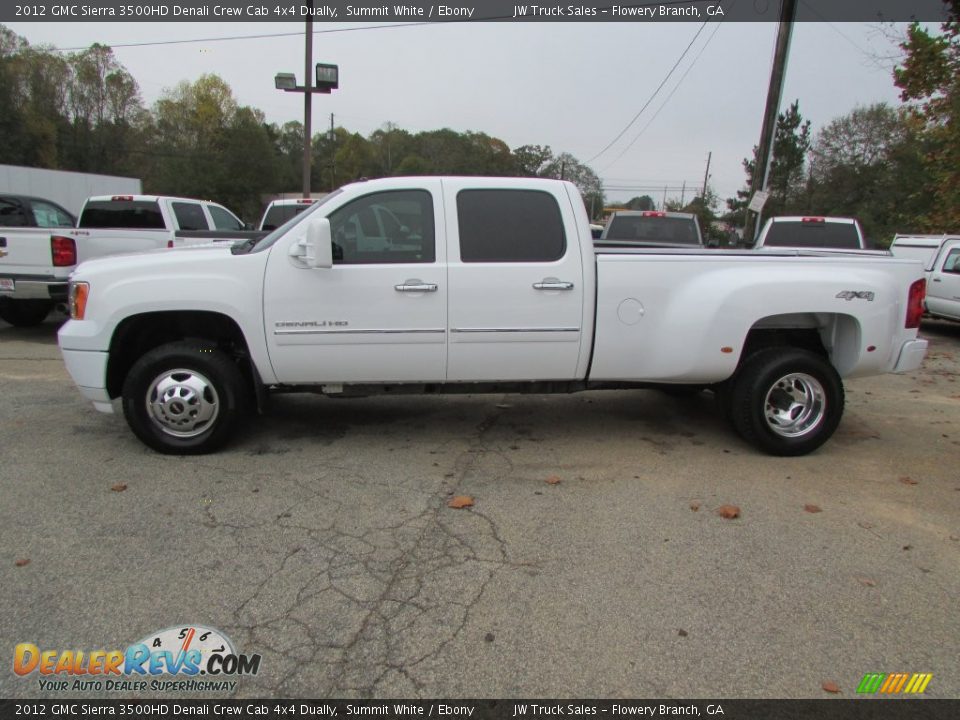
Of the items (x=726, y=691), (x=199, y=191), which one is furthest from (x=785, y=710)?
(x=199, y=191)

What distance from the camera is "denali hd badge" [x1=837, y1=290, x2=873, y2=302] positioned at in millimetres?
4633

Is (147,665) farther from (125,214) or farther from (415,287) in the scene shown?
(125,214)

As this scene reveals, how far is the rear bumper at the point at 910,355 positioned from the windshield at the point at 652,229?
6084 mm

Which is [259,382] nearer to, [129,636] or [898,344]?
[129,636]

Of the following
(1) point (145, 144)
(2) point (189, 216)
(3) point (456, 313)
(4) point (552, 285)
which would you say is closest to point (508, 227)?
(4) point (552, 285)

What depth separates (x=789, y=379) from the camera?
15.8 feet

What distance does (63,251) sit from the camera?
854cm

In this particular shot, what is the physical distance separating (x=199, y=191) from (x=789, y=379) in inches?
2113

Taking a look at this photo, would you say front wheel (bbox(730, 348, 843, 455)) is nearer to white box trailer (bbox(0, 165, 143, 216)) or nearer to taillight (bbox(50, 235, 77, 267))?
taillight (bbox(50, 235, 77, 267))

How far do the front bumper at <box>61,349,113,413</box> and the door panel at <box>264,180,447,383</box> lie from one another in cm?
119

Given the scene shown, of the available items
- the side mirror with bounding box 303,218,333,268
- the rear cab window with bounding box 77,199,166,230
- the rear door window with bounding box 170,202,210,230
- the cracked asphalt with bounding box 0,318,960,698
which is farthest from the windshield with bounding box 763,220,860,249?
the rear cab window with bounding box 77,199,166,230

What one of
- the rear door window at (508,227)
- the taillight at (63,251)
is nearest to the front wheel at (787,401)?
the rear door window at (508,227)

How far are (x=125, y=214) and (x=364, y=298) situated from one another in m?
8.18

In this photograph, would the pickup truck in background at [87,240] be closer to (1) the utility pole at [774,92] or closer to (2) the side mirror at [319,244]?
(2) the side mirror at [319,244]
